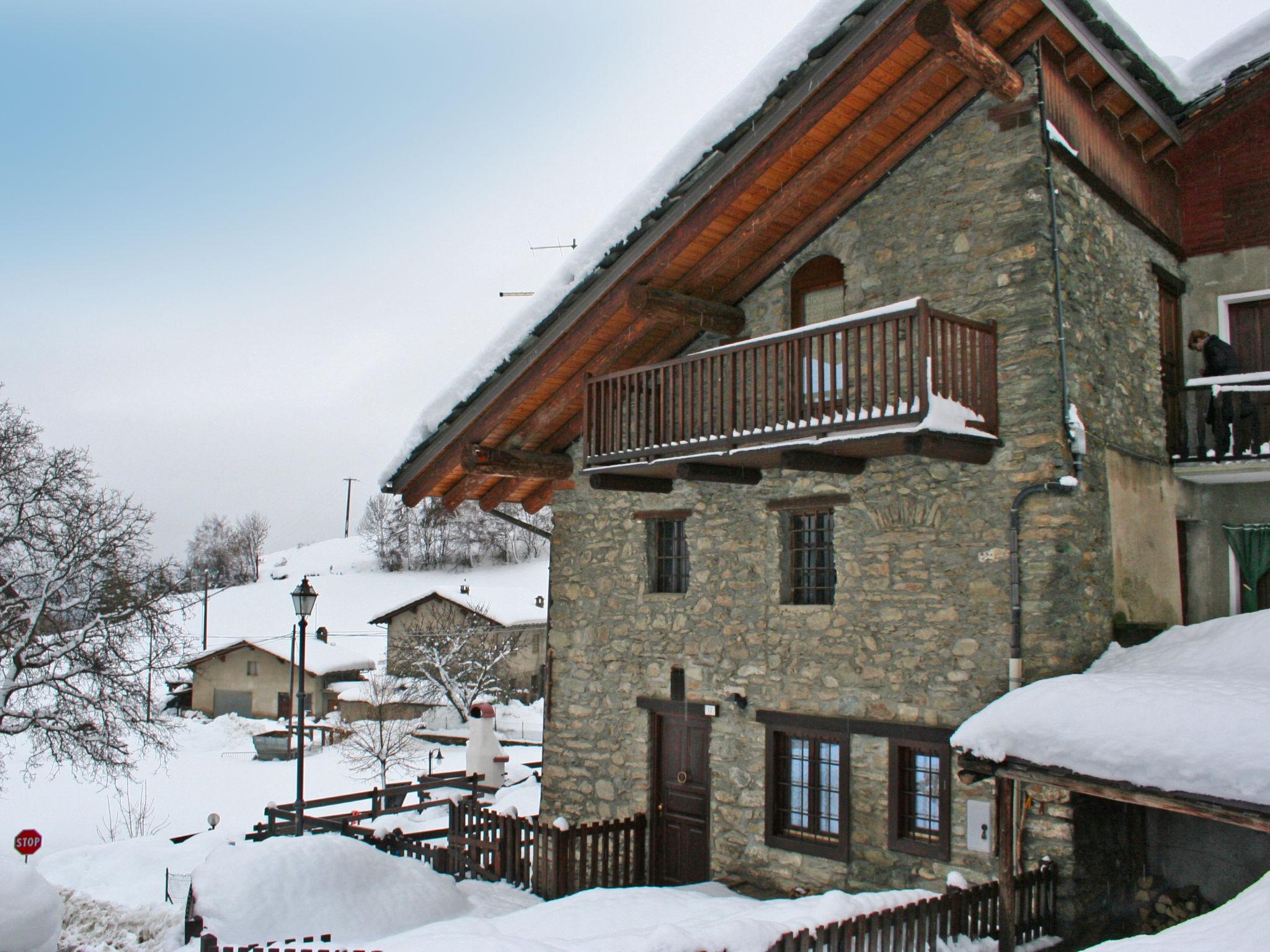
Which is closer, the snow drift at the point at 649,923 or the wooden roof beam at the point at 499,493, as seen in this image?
the snow drift at the point at 649,923

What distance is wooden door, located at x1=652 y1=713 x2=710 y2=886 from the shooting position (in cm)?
1170

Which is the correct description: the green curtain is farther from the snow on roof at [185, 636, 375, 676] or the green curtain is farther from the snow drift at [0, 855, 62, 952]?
the snow on roof at [185, 636, 375, 676]

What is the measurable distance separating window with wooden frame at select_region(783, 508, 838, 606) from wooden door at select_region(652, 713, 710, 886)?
200 cm

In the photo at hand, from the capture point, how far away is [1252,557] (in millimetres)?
11188

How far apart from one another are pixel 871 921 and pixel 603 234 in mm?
7613

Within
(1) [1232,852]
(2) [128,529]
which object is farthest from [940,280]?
(2) [128,529]

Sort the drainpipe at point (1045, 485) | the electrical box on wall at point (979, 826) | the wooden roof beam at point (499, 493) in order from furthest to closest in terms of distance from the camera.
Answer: the wooden roof beam at point (499, 493), the electrical box on wall at point (979, 826), the drainpipe at point (1045, 485)

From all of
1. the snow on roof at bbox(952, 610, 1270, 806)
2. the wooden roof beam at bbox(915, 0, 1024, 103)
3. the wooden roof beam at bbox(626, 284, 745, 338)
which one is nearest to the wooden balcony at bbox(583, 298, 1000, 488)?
the wooden roof beam at bbox(626, 284, 745, 338)

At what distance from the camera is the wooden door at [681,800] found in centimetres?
1170

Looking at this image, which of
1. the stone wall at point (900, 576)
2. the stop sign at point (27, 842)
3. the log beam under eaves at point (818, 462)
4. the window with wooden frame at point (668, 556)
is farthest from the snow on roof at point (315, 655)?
the log beam under eaves at point (818, 462)

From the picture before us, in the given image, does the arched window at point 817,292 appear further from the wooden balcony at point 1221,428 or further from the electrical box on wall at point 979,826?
the electrical box on wall at point 979,826

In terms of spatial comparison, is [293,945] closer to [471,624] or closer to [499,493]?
[499,493]

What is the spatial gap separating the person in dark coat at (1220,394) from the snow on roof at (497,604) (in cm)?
3127

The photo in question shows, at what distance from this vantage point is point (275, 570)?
286ft
